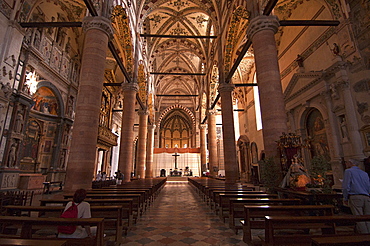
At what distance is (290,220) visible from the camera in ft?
7.25

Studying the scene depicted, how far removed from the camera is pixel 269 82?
672cm

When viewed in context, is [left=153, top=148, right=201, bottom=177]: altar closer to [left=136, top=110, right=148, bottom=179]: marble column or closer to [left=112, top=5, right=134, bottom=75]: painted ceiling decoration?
[left=136, top=110, right=148, bottom=179]: marble column

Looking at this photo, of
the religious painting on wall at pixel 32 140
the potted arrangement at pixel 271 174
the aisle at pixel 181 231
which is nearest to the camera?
the aisle at pixel 181 231

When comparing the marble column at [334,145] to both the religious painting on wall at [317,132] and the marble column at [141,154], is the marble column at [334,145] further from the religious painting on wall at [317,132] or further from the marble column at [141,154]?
the marble column at [141,154]

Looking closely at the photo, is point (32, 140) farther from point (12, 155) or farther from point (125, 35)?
point (125, 35)

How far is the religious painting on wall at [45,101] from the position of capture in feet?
39.9

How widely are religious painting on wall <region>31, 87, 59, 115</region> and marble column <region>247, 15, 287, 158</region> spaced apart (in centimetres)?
1274

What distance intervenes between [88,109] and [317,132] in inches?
441

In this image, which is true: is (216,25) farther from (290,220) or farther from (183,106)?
(183,106)

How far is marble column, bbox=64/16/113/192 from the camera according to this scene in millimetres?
6168

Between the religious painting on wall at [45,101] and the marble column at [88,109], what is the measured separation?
24.5 feet

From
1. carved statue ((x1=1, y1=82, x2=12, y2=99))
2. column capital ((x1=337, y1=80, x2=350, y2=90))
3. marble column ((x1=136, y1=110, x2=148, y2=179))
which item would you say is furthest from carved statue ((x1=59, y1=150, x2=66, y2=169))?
column capital ((x1=337, y1=80, x2=350, y2=90))

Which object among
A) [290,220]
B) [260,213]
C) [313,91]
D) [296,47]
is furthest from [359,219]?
[296,47]

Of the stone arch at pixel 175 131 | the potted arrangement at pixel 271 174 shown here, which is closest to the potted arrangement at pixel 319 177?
the potted arrangement at pixel 271 174
